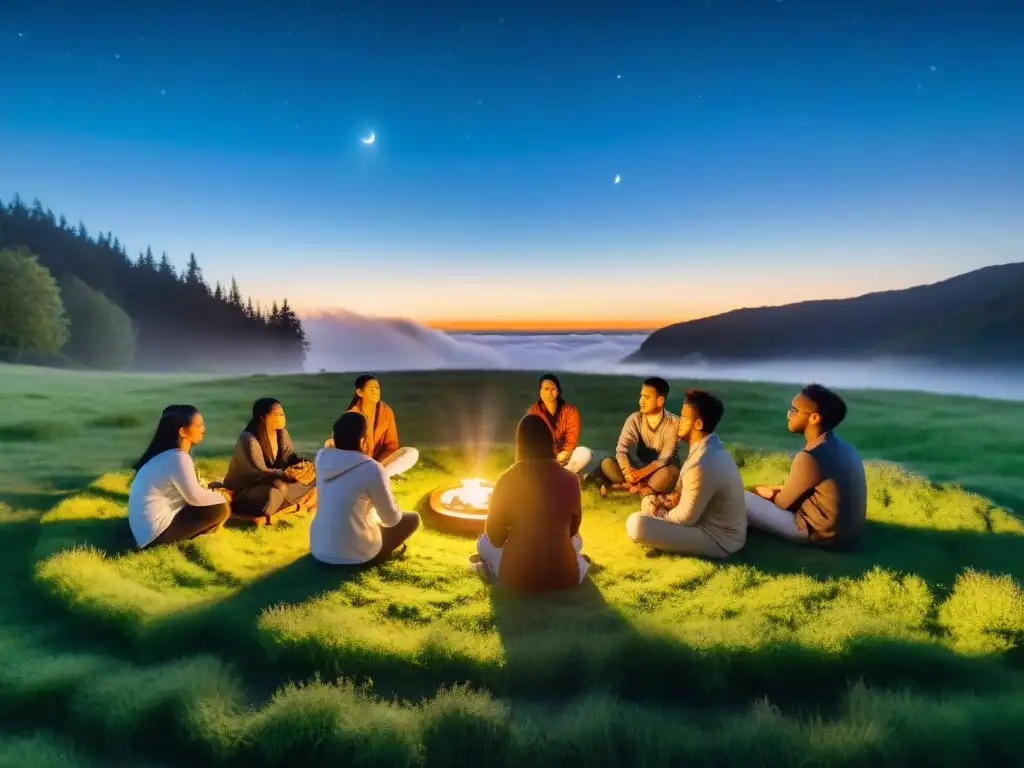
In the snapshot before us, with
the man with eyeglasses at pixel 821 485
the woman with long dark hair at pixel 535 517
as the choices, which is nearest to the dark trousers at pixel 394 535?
the woman with long dark hair at pixel 535 517

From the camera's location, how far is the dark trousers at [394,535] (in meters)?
6.30

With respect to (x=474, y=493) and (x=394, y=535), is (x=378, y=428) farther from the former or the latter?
(x=394, y=535)

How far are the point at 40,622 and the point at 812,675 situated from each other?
22.5ft

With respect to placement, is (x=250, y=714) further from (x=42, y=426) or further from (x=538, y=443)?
(x=42, y=426)

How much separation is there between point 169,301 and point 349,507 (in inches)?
3334

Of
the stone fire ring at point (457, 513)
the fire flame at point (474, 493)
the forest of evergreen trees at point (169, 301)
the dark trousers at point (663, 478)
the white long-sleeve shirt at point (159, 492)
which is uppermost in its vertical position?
the forest of evergreen trees at point (169, 301)

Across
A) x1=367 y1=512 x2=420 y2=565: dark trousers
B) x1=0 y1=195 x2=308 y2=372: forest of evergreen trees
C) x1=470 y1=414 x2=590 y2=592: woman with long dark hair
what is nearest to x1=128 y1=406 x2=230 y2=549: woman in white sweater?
x1=367 y1=512 x2=420 y2=565: dark trousers

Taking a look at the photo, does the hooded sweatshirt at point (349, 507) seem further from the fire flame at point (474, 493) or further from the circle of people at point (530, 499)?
the fire flame at point (474, 493)

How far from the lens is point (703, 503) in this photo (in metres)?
6.14

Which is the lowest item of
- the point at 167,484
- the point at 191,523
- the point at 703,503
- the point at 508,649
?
the point at 508,649

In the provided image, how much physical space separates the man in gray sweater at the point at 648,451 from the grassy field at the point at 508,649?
20.6 inches

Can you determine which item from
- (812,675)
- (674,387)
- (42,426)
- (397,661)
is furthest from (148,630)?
(674,387)

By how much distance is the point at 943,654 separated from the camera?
4301mm

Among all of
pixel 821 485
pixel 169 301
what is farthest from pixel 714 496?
pixel 169 301
